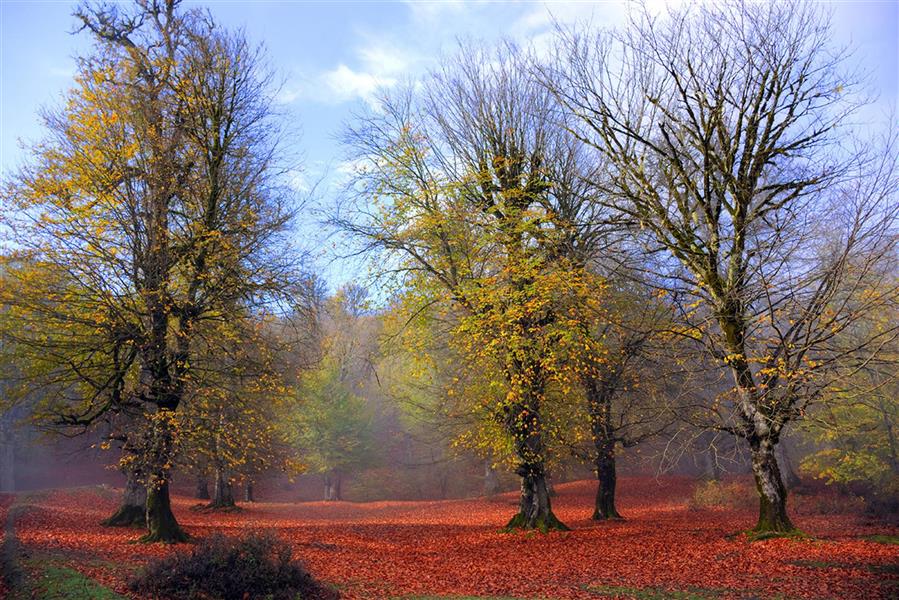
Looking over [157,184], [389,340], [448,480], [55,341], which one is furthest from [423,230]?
[448,480]

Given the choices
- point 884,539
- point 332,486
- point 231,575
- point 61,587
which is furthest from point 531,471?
point 332,486

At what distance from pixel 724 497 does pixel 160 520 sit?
67.9ft

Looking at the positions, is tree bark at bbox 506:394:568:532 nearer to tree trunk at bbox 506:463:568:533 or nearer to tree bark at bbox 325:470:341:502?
tree trunk at bbox 506:463:568:533

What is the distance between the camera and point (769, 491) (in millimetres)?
12117

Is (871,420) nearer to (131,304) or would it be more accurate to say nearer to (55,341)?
(131,304)

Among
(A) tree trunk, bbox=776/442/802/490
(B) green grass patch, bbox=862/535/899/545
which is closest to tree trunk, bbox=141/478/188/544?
(B) green grass patch, bbox=862/535/899/545

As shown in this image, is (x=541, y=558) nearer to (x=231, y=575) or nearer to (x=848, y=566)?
(x=848, y=566)

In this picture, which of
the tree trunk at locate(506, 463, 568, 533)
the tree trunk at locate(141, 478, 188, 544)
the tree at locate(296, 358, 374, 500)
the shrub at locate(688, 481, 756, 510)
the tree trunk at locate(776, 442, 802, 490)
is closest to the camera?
the tree trunk at locate(141, 478, 188, 544)

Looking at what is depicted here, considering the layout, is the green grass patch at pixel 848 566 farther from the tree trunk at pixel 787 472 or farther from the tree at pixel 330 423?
the tree at pixel 330 423

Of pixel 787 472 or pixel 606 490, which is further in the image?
pixel 787 472

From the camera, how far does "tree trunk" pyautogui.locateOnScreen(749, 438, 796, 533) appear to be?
12023 mm

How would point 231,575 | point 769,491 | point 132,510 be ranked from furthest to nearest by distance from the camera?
1. point 132,510
2. point 769,491
3. point 231,575

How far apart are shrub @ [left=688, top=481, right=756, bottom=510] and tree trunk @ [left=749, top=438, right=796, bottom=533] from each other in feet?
39.0

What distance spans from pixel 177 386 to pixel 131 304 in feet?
6.85
